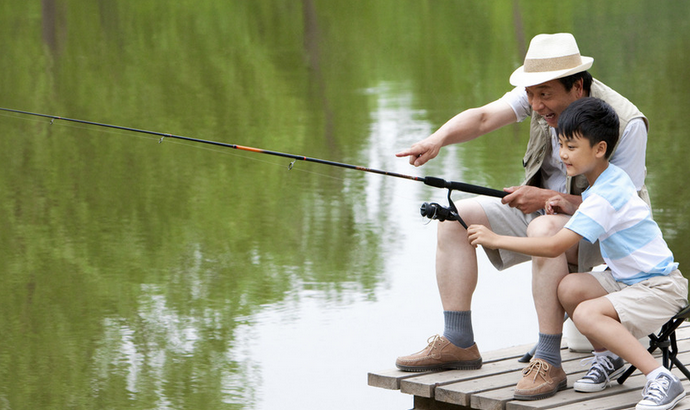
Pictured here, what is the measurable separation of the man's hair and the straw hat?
0.02 m

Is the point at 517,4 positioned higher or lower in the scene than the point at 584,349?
higher

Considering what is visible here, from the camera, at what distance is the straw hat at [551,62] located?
270 cm

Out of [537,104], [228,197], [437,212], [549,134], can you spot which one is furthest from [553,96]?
[228,197]

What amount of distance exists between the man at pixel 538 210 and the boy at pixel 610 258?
2.1 inches

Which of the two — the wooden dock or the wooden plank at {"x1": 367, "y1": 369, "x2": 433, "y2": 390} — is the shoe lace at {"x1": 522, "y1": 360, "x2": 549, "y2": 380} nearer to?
the wooden dock

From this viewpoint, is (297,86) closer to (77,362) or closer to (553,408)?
(77,362)

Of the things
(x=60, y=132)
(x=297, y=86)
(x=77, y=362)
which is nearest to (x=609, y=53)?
(x=297, y=86)

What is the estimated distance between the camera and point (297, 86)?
1116 centimetres

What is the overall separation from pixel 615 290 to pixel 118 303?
2.53 m

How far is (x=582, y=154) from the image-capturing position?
2.54 m

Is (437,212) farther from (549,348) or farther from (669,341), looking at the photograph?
(669,341)

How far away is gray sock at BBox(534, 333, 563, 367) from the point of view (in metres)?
2.59

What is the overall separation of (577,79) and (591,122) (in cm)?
26

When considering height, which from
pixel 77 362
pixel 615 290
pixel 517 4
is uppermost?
pixel 517 4
